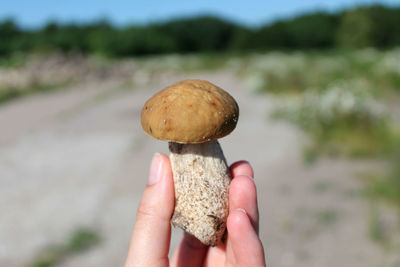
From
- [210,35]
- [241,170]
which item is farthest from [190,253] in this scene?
[210,35]

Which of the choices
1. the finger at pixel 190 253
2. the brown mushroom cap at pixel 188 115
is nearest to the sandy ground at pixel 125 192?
the finger at pixel 190 253

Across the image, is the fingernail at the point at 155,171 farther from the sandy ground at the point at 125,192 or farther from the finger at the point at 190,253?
the sandy ground at the point at 125,192

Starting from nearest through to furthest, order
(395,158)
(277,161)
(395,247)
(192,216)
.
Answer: (192,216), (395,247), (395,158), (277,161)

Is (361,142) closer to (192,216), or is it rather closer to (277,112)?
(277,112)

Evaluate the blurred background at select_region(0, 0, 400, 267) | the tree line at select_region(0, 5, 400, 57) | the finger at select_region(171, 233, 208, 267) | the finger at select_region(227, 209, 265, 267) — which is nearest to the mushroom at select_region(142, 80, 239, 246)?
the finger at select_region(227, 209, 265, 267)

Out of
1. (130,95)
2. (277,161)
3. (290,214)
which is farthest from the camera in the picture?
(130,95)

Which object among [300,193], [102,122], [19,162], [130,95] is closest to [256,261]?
[300,193]
